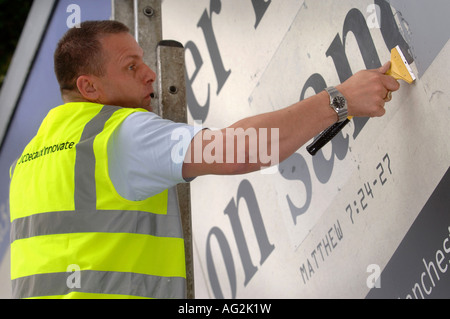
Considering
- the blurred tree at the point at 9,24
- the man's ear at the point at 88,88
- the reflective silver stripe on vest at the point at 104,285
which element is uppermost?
the blurred tree at the point at 9,24

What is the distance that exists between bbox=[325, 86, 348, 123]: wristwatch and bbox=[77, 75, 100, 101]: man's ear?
1.88 ft

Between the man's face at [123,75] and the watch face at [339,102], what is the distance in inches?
19.7

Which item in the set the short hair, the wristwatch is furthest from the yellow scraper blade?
the short hair

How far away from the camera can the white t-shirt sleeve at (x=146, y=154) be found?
1195 mm

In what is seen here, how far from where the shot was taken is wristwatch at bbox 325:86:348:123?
1204mm

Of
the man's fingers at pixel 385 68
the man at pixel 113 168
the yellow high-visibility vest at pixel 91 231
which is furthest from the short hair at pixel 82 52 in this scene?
the man's fingers at pixel 385 68

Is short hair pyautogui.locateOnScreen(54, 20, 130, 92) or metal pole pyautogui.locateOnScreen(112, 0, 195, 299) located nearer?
short hair pyautogui.locateOnScreen(54, 20, 130, 92)

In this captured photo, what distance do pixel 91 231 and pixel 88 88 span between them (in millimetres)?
357

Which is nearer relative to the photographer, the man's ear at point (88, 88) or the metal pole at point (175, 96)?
the man's ear at point (88, 88)

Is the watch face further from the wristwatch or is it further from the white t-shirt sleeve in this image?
the white t-shirt sleeve

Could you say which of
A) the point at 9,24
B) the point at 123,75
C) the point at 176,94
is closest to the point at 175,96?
the point at 176,94

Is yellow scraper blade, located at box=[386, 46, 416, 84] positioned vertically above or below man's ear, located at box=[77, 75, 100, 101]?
below

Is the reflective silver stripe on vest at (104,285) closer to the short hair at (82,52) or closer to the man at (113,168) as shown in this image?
the man at (113,168)

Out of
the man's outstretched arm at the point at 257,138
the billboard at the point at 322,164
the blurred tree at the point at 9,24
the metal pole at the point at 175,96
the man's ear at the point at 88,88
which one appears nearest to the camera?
the man's outstretched arm at the point at 257,138
